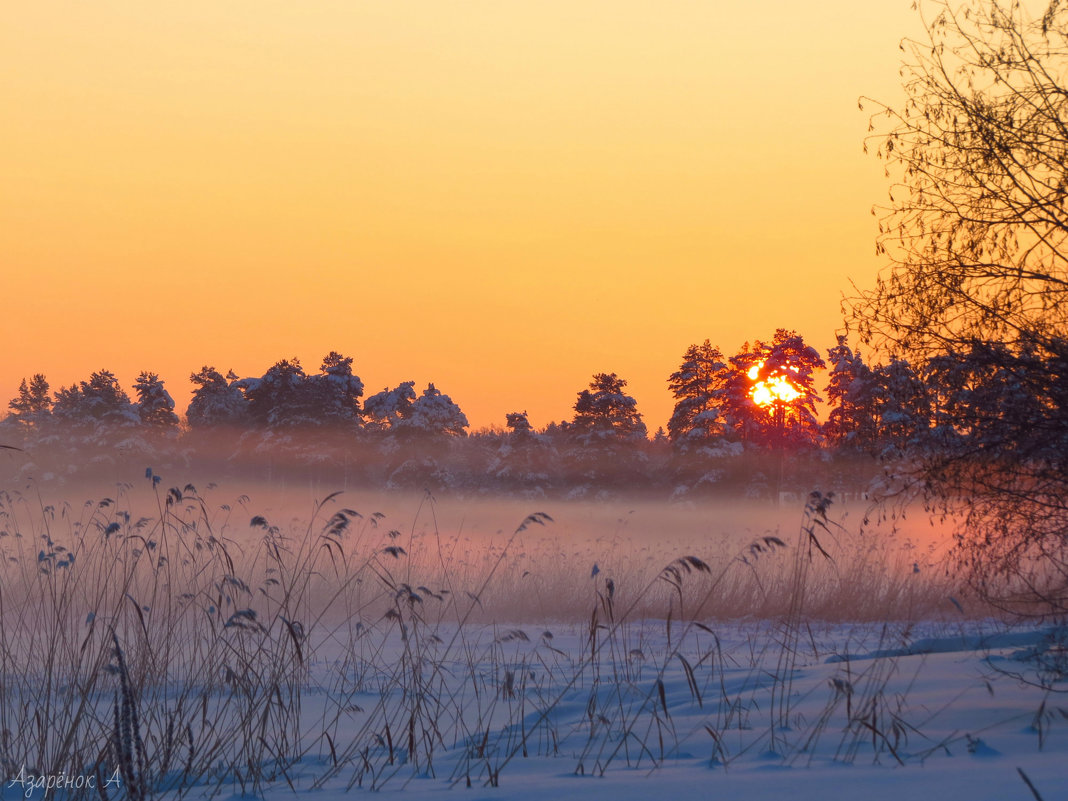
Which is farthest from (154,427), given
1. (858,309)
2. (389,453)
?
(858,309)

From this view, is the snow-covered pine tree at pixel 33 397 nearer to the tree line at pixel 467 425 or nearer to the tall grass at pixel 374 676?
Result: the tree line at pixel 467 425

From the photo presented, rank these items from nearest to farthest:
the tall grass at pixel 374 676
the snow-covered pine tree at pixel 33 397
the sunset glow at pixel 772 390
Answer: the tall grass at pixel 374 676, the sunset glow at pixel 772 390, the snow-covered pine tree at pixel 33 397

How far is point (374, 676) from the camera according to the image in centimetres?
698

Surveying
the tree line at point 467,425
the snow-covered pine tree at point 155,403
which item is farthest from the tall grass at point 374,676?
the snow-covered pine tree at point 155,403

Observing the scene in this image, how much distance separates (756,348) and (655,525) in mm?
16257

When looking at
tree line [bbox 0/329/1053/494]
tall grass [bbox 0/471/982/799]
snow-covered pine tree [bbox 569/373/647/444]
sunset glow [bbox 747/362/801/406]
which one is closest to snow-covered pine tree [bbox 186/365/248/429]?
tree line [bbox 0/329/1053/494]

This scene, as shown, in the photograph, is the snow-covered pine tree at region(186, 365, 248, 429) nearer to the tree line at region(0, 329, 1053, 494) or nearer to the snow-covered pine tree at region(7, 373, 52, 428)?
the tree line at region(0, 329, 1053, 494)

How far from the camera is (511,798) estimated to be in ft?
11.6

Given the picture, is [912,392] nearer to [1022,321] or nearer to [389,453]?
[1022,321]

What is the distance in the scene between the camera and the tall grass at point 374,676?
4.34 meters

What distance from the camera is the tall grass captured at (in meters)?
4.34

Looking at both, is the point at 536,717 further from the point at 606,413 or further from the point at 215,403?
the point at 215,403

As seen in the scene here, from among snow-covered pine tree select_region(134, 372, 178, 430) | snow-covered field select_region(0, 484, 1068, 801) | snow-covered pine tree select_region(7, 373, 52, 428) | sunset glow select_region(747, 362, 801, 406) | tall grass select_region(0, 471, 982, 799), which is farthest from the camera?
snow-covered pine tree select_region(7, 373, 52, 428)

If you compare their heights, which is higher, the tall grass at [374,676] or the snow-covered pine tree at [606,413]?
the snow-covered pine tree at [606,413]
